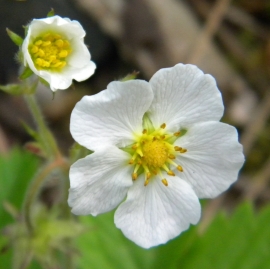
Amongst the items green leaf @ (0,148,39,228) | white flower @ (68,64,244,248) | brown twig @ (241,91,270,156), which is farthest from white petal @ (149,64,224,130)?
brown twig @ (241,91,270,156)

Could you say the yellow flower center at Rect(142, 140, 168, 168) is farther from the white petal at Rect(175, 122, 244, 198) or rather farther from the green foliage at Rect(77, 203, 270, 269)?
the green foliage at Rect(77, 203, 270, 269)

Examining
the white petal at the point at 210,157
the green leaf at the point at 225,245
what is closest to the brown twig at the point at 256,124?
the green leaf at the point at 225,245

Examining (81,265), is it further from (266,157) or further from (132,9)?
(132,9)

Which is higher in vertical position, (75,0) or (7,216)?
(75,0)

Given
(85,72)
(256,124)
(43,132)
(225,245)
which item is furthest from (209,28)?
(85,72)

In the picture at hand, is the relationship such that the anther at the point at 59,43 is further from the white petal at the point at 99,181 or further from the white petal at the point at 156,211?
the white petal at the point at 156,211

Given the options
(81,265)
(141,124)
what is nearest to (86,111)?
(141,124)
